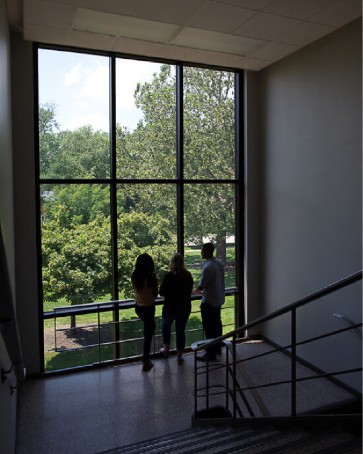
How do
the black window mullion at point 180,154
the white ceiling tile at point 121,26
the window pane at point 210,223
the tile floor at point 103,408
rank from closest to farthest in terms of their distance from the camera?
the tile floor at point 103,408
the white ceiling tile at point 121,26
the black window mullion at point 180,154
the window pane at point 210,223

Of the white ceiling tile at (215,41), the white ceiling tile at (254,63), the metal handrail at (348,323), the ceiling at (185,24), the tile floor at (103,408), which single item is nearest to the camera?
the tile floor at (103,408)

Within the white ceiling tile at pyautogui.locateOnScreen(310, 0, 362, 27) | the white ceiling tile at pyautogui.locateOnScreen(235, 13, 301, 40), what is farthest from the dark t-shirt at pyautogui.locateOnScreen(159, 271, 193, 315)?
the white ceiling tile at pyautogui.locateOnScreen(310, 0, 362, 27)

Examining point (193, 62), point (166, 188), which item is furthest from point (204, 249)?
point (193, 62)

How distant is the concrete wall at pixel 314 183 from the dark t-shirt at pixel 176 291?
1380 millimetres

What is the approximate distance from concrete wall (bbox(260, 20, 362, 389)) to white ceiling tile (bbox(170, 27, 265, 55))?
73 centimetres

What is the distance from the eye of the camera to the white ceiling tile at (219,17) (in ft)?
12.6

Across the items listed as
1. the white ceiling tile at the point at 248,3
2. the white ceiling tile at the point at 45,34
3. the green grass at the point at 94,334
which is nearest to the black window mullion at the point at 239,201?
the green grass at the point at 94,334

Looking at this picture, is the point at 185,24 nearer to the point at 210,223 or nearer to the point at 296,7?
the point at 296,7

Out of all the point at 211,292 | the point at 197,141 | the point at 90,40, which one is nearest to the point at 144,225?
the point at 211,292

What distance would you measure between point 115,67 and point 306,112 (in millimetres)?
2367

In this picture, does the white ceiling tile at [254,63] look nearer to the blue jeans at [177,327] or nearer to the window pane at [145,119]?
the window pane at [145,119]

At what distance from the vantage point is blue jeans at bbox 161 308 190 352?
5129mm

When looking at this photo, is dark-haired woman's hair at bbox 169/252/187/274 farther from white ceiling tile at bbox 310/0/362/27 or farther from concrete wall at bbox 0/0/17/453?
white ceiling tile at bbox 310/0/362/27

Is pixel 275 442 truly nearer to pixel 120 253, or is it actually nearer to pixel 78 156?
pixel 120 253
